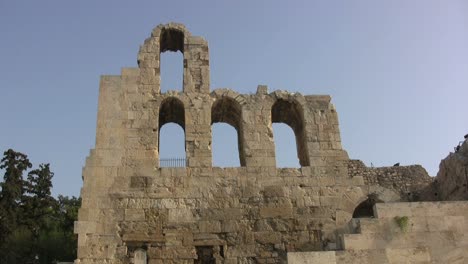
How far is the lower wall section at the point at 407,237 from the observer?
9500 millimetres

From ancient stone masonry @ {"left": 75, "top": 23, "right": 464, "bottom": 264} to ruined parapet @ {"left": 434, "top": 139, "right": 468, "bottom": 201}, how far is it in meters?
1.01

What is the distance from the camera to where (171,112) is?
1276 cm

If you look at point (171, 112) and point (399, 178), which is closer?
point (171, 112)

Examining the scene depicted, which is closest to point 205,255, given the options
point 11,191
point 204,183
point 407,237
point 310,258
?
point 204,183

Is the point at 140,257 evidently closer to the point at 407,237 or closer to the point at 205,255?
the point at 205,255

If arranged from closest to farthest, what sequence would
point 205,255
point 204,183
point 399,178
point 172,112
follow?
point 205,255 < point 204,183 < point 172,112 < point 399,178

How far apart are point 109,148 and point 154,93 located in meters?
1.97

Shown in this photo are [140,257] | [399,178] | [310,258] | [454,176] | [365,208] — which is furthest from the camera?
[399,178]

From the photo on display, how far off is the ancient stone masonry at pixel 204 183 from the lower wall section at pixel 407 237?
63 cm

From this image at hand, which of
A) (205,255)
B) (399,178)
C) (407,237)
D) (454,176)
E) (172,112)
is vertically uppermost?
(172,112)

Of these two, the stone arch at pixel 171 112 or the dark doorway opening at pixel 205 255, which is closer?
the dark doorway opening at pixel 205 255

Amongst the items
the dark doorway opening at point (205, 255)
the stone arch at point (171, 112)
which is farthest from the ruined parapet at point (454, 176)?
the stone arch at point (171, 112)

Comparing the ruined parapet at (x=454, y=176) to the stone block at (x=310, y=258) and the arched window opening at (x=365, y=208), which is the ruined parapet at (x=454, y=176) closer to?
the arched window opening at (x=365, y=208)

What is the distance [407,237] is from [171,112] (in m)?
7.12
